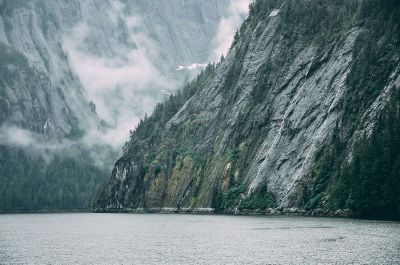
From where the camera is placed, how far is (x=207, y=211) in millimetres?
174000

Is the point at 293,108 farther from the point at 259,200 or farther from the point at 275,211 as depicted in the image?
the point at 275,211

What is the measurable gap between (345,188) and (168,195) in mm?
95580

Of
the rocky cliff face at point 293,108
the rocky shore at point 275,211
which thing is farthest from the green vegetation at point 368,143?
the rocky shore at point 275,211

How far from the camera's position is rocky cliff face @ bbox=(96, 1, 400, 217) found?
13188 centimetres

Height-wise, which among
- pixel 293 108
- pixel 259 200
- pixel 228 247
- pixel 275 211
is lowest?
pixel 228 247

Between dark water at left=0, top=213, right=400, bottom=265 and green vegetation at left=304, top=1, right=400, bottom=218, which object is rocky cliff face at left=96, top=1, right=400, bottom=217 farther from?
dark water at left=0, top=213, right=400, bottom=265

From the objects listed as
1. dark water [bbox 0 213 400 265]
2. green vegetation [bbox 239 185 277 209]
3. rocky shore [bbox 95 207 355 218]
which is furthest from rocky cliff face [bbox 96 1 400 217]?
dark water [bbox 0 213 400 265]

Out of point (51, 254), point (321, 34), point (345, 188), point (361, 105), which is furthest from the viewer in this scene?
point (321, 34)

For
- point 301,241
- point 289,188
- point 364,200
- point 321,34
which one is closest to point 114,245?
point 301,241

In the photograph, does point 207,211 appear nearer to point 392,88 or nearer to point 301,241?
point 392,88

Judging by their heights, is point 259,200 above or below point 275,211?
above

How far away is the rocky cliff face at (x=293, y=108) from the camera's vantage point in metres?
132

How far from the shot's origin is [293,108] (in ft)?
515

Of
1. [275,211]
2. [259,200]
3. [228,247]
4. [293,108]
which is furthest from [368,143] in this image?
[228,247]
